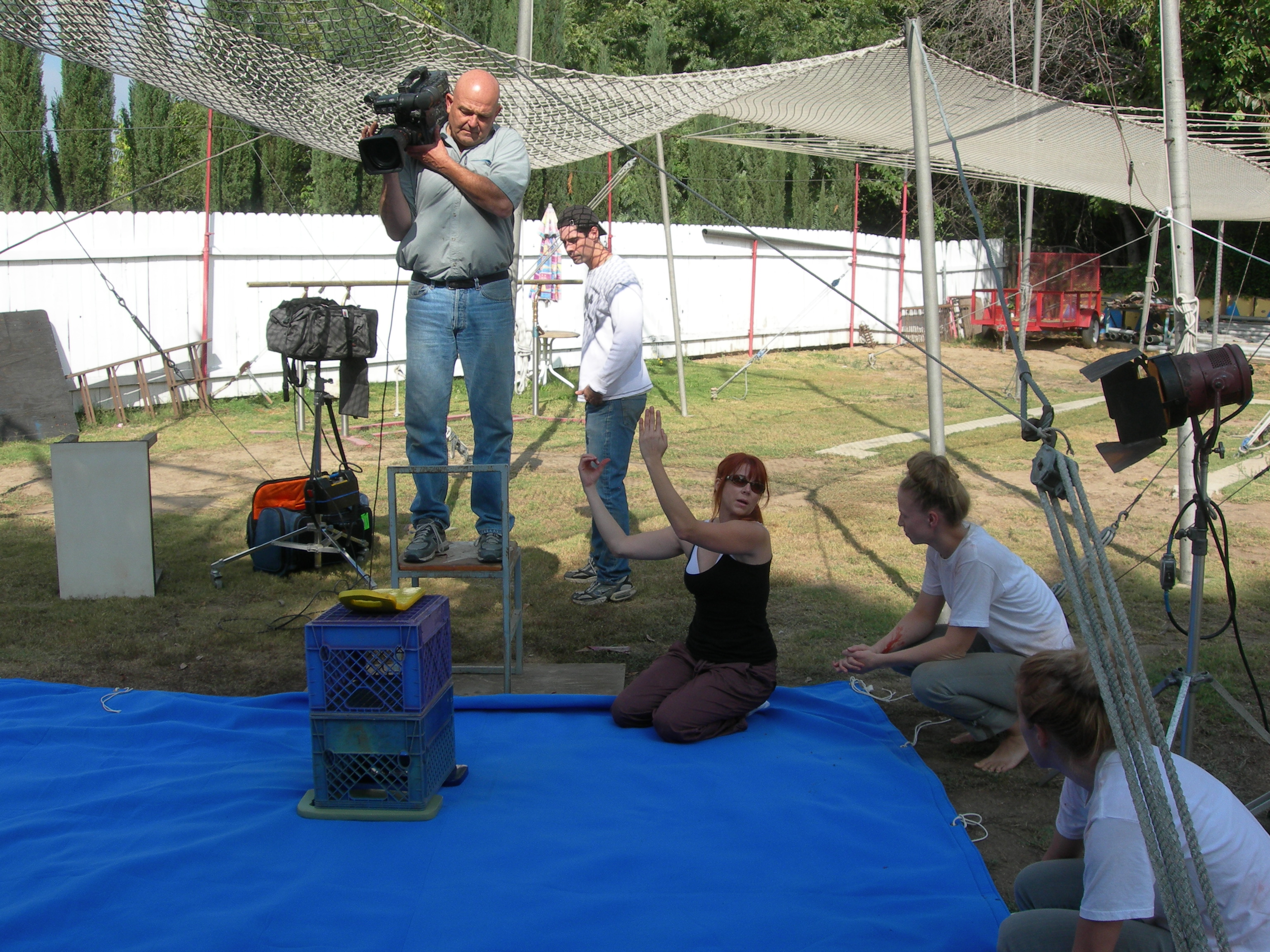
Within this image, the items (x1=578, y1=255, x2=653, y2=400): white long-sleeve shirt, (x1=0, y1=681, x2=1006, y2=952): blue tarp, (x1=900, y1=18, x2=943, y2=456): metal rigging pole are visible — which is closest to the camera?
(x1=0, y1=681, x2=1006, y2=952): blue tarp

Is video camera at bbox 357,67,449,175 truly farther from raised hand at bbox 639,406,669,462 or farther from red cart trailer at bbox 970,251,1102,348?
red cart trailer at bbox 970,251,1102,348

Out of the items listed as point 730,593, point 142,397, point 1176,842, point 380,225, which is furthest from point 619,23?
point 1176,842

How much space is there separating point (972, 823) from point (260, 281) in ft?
31.8

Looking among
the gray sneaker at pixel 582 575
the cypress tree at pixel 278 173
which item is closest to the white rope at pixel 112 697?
the gray sneaker at pixel 582 575

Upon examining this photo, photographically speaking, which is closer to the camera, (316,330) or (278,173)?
(316,330)

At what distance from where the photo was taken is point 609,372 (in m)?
4.27

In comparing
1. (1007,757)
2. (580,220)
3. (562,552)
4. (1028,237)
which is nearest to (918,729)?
(1007,757)

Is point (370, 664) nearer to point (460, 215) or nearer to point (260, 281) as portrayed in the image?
point (460, 215)

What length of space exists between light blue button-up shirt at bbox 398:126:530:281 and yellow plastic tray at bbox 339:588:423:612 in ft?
4.65

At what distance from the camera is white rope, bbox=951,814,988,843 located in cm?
A: 258

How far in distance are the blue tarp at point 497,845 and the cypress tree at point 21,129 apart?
39.5 ft

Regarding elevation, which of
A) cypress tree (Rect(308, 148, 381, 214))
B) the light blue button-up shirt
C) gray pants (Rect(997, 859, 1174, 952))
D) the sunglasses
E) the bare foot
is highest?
cypress tree (Rect(308, 148, 381, 214))

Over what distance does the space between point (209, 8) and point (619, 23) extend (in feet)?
63.7

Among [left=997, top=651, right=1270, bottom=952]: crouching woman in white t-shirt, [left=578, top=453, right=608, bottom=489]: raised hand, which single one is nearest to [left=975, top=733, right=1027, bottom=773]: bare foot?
[left=997, top=651, right=1270, bottom=952]: crouching woman in white t-shirt
